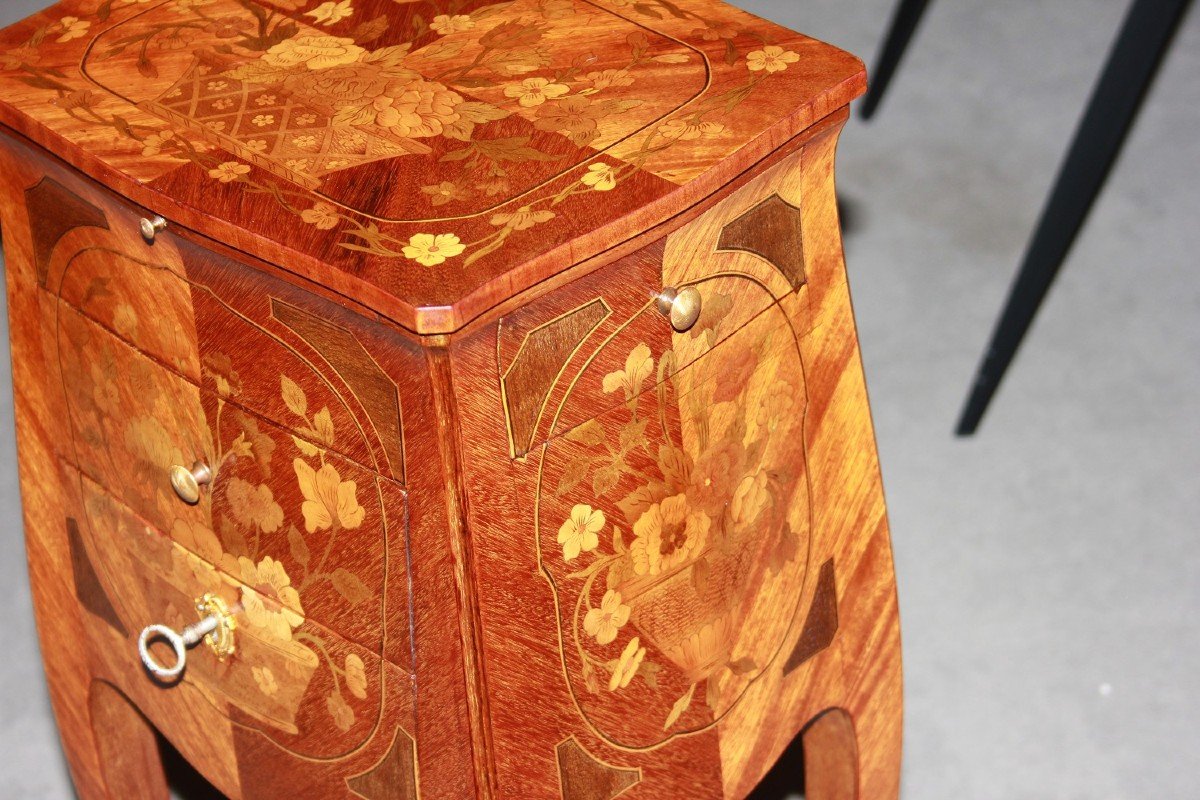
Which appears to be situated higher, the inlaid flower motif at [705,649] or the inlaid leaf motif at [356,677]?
the inlaid leaf motif at [356,677]

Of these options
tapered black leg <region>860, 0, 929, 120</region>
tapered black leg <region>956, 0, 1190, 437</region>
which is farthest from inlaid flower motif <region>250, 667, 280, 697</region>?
tapered black leg <region>860, 0, 929, 120</region>

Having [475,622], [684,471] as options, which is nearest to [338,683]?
[475,622]

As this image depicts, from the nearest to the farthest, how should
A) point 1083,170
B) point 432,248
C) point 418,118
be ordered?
1. point 432,248
2. point 418,118
3. point 1083,170

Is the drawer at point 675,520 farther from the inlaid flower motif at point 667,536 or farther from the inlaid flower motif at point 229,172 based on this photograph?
the inlaid flower motif at point 229,172

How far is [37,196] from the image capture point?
97 centimetres

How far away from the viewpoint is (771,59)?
96 centimetres

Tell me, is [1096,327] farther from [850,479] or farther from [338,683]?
[338,683]

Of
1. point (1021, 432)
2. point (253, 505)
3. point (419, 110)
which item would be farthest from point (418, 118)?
point (1021, 432)

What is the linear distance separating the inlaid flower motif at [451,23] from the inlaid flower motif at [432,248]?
0.74 feet

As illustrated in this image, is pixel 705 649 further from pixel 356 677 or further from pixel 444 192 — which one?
pixel 444 192

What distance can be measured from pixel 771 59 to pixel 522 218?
0.67 feet

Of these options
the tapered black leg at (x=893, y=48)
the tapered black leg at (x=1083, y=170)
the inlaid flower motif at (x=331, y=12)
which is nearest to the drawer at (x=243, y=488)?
the inlaid flower motif at (x=331, y=12)

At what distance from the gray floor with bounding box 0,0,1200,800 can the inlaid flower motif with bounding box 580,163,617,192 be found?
73 centimetres

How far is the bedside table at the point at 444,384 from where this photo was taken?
839mm
